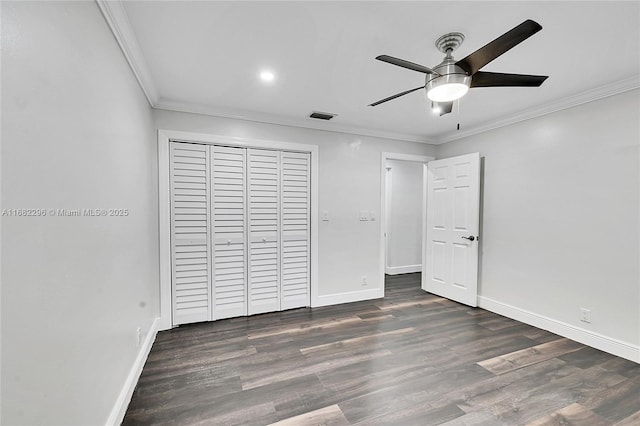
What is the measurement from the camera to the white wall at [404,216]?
225 inches

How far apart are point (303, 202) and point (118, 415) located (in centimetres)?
257

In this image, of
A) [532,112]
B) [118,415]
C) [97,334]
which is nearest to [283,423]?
[118,415]

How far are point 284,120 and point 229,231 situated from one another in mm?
1476

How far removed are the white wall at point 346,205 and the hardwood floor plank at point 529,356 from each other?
5.90 ft

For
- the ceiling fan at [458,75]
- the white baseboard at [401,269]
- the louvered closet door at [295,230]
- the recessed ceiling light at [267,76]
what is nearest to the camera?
the ceiling fan at [458,75]

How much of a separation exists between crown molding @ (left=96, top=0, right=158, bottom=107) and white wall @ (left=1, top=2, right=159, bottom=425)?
0.06 metres

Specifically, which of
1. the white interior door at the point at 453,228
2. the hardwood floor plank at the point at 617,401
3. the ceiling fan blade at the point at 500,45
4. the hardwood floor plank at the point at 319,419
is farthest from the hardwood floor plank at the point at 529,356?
the ceiling fan blade at the point at 500,45

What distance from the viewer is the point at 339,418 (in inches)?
68.7

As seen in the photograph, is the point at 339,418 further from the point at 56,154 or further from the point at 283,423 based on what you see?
the point at 56,154

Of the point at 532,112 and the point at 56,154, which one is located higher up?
the point at 532,112

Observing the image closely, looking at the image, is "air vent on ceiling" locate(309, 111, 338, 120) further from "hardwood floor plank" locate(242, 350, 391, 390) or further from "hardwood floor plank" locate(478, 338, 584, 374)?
"hardwood floor plank" locate(478, 338, 584, 374)

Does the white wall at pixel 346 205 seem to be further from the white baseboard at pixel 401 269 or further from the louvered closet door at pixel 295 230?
the white baseboard at pixel 401 269

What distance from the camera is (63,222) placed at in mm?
1108

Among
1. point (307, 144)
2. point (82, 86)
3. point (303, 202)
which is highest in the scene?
point (307, 144)
